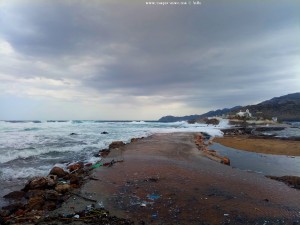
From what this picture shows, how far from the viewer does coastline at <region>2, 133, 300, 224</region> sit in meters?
6.48

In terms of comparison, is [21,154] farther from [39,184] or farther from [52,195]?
[52,195]

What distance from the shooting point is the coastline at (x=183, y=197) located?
6.48 m

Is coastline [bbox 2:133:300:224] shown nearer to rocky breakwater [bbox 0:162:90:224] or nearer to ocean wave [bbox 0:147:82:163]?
rocky breakwater [bbox 0:162:90:224]

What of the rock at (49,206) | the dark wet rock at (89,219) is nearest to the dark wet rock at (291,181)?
the dark wet rock at (89,219)

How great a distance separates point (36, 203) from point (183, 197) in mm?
4428

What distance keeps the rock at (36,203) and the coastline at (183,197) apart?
749 mm

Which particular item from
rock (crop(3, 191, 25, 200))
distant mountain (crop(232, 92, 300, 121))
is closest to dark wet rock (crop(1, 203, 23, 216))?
rock (crop(3, 191, 25, 200))

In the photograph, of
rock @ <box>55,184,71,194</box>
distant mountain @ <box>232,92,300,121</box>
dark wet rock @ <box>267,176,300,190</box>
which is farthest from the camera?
distant mountain @ <box>232,92,300,121</box>

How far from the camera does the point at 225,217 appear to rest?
6.48 m

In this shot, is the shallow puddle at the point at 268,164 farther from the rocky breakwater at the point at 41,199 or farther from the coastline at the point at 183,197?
the rocky breakwater at the point at 41,199

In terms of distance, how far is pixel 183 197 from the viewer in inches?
313

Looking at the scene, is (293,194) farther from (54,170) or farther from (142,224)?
(54,170)

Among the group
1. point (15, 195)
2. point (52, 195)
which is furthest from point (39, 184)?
point (52, 195)

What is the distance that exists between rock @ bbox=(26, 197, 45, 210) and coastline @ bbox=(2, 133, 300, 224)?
0.75 metres
